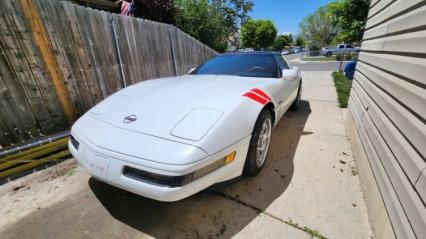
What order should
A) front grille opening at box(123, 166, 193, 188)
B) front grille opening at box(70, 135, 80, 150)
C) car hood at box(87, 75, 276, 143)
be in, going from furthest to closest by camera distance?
front grille opening at box(70, 135, 80, 150), car hood at box(87, 75, 276, 143), front grille opening at box(123, 166, 193, 188)

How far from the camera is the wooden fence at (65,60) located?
2594 mm

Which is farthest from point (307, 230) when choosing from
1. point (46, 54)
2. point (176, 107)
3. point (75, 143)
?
point (46, 54)

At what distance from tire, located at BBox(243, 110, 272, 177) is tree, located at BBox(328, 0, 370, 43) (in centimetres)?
983

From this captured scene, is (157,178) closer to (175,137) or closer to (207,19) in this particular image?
(175,137)

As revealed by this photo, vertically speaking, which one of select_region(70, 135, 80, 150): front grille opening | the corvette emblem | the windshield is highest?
the windshield

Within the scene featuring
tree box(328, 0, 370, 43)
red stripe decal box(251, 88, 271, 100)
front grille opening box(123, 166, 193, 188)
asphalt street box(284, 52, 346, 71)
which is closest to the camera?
front grille opening box(123, 166, 193, 188)

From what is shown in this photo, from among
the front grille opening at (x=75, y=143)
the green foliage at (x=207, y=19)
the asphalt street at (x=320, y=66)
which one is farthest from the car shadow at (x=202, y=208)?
the asphalt street at (x=320, y=66)

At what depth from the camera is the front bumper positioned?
1.29 m

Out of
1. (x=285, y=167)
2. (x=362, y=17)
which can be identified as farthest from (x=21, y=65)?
(x=362, y=17)

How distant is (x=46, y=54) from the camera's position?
2.91 meters

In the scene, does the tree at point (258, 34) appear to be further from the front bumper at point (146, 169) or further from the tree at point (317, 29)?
the front bumper at point (146, 169)

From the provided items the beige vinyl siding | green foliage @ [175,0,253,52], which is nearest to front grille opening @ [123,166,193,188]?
the beige vinyl siding

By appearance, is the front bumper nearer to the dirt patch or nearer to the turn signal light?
the turn signal light

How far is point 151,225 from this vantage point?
5.32 ft
